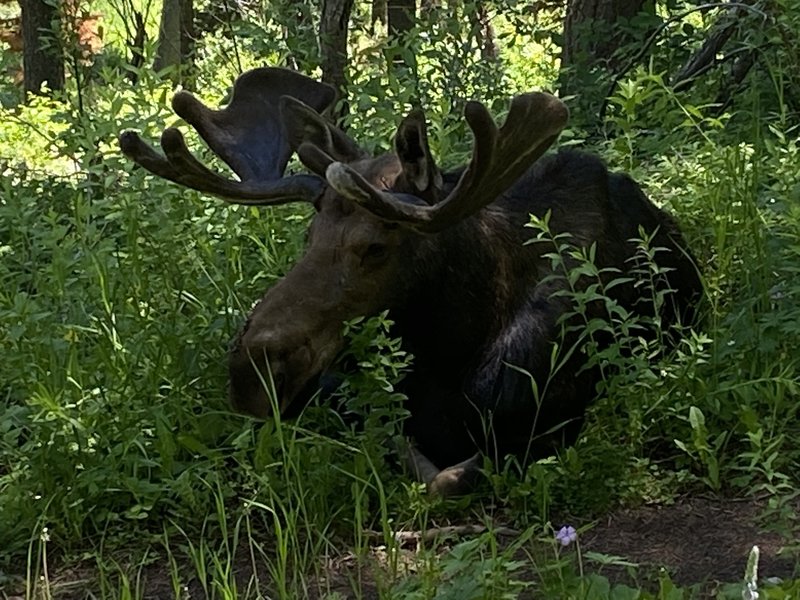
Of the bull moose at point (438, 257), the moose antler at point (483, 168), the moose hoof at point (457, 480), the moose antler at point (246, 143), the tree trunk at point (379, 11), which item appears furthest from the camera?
the tree trunk at point (379, 11)

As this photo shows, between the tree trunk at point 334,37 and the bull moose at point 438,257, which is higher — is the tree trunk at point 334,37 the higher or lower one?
the higher one

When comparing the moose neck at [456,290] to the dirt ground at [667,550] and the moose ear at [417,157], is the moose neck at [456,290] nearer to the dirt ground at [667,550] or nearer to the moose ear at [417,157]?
the moose ear at [417,157]

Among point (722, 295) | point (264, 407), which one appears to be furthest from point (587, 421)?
point (264, 407)

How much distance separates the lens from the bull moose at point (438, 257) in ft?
15.2

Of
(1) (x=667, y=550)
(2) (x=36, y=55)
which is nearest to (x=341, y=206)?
(1) (x=667, y=550)

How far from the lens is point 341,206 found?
4.89m

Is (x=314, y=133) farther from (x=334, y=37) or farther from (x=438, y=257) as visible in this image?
(x=334, y=37)

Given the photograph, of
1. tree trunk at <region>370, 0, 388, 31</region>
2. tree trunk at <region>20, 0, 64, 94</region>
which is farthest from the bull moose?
tree trunk at <region>370, 0, 388, 31</region>

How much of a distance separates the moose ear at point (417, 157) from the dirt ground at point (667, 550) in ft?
3.70

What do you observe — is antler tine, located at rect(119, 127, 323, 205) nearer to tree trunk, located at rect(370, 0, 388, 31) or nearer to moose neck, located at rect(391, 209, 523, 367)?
moose neck, located at rect(391, 209, 523, 367)

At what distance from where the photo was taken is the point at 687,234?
6.24 metres

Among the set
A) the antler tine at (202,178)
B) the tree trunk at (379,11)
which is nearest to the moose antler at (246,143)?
the antler tine at (202,178)

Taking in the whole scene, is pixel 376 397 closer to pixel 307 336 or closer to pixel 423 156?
pixel 307 336

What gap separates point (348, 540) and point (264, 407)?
503 millimetres
